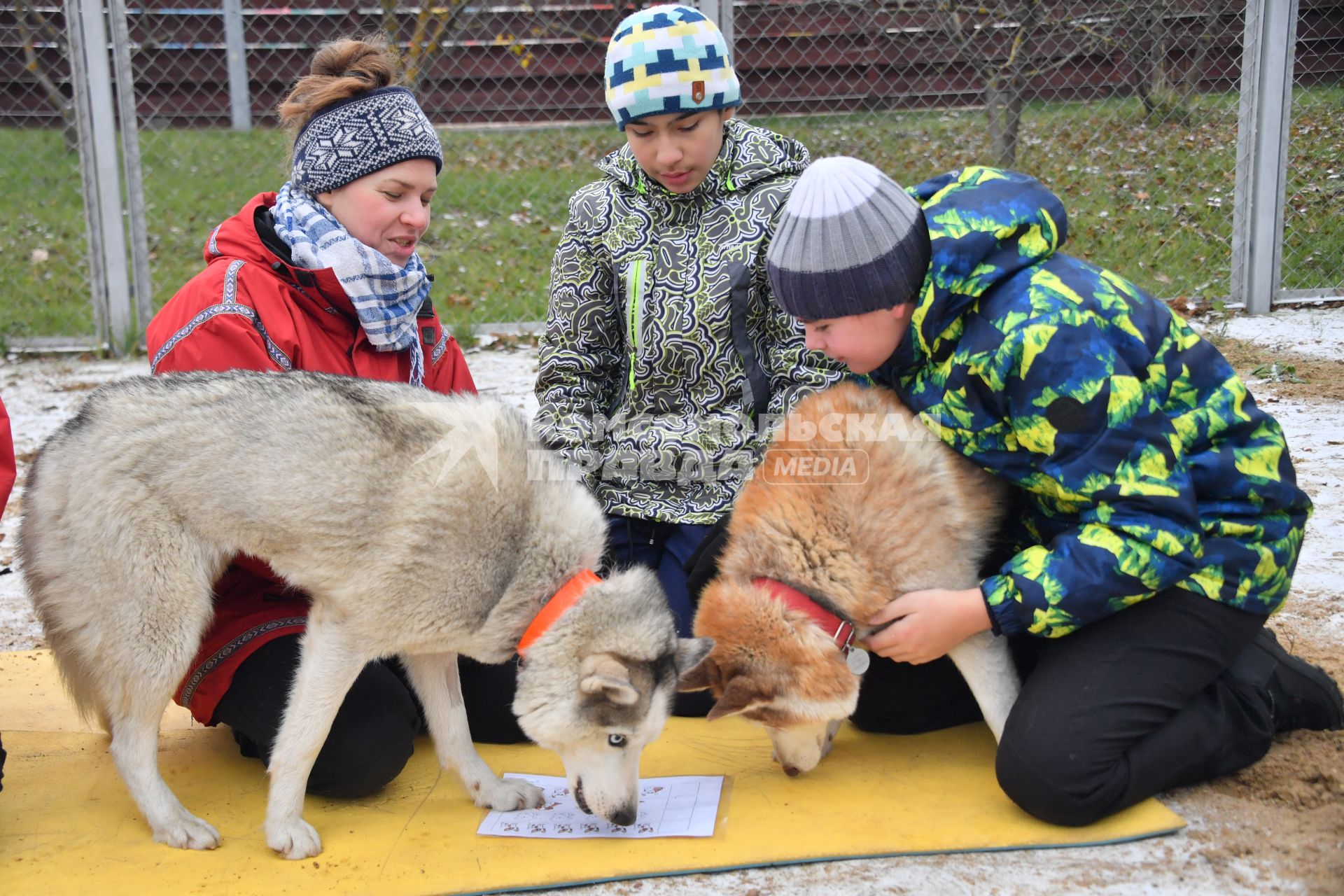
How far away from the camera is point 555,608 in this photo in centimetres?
270

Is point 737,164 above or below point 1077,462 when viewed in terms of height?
above

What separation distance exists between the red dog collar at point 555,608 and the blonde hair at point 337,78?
158 cm

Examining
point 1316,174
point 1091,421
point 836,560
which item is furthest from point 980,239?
point 1316,174

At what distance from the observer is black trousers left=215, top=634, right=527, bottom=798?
2.95m

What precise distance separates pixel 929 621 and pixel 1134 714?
1.74 feet

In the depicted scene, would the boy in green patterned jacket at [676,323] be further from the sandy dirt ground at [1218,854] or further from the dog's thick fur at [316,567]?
the sandy dirt ground at [1218,854]

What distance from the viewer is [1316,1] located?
7188mm

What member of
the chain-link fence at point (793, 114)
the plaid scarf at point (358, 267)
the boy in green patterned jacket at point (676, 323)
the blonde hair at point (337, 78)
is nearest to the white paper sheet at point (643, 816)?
the boy in green patterned jacket at point (676, 323)

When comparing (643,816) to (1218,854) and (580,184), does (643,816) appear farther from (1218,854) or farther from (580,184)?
(580,184)

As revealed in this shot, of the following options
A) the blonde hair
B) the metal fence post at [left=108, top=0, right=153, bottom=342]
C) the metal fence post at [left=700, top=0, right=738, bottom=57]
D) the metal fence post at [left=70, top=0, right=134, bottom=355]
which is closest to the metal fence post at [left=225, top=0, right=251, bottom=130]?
the metal fence post at [left=108, top=0, right=153, bottom=342]

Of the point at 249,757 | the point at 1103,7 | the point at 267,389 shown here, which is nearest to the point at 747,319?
the point at 267,389

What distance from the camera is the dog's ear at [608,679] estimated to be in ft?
8.34

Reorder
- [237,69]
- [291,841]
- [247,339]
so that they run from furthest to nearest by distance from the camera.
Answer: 1. [237,69]
2. [247,339]
3. [291,841]

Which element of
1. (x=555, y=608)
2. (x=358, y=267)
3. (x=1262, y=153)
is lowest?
(x=555, y=608)
